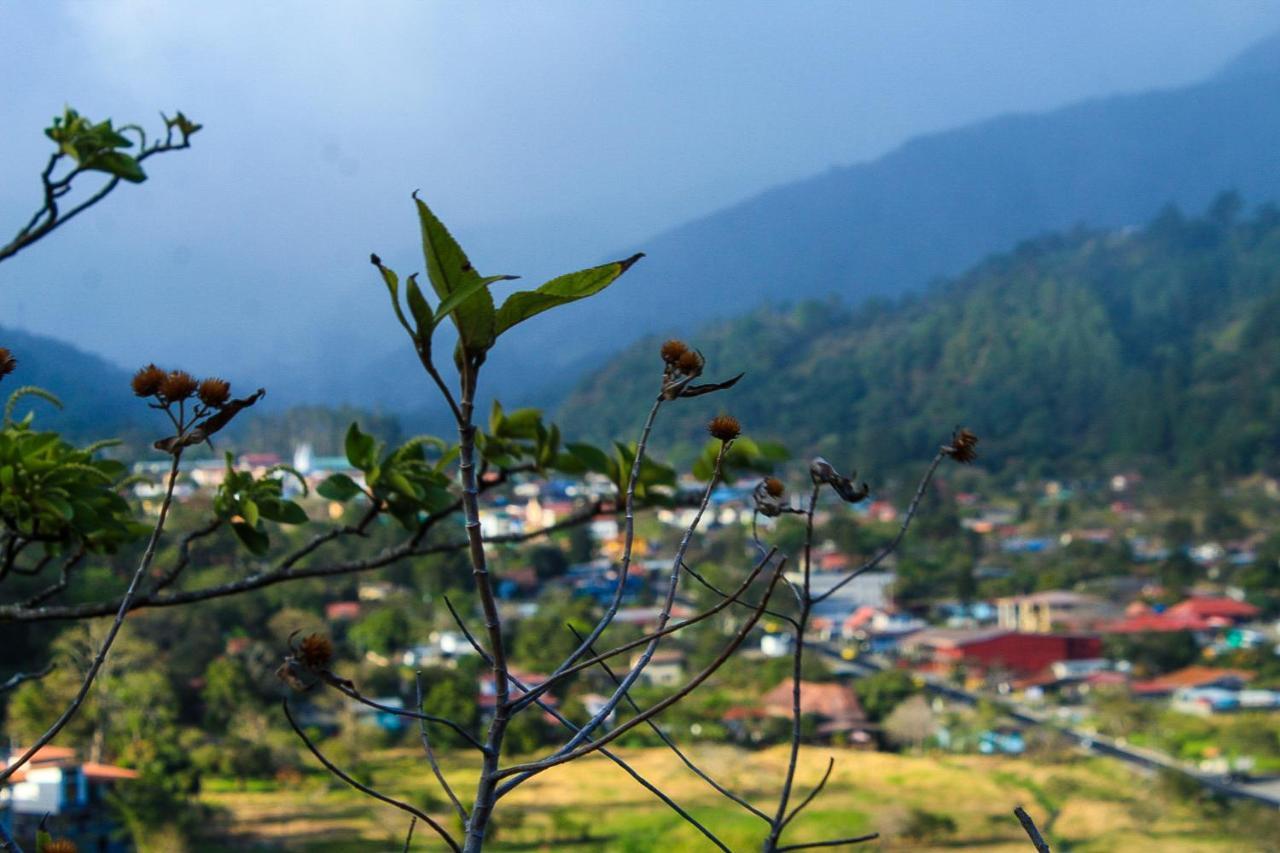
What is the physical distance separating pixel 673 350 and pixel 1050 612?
14520 mm

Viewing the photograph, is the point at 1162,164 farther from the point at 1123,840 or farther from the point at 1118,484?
the point at 1123,840

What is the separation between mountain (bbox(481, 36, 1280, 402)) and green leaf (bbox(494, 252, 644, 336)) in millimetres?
55122

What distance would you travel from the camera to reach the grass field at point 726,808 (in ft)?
24.8

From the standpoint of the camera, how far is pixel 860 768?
9211 millimetres

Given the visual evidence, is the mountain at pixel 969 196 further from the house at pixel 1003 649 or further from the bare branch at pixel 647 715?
the bare branch at pixel 647 715

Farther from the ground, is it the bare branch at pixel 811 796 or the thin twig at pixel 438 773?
the thin twig at pixel 438 773

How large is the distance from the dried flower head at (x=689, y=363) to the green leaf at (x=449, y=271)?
3.6 inches

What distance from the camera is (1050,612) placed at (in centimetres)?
1405

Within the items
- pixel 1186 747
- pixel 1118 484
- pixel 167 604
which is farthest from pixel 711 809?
pixel 1118 484

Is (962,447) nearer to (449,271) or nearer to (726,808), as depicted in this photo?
(449,271)

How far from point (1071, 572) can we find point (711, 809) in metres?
9.47

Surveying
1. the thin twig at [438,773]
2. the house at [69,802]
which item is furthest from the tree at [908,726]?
the thin twig at [438,773]

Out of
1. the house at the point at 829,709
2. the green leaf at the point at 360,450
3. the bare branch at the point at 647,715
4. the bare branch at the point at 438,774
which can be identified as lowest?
the house at the point at 829,709

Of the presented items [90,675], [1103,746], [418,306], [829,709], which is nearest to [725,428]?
[418,306]
